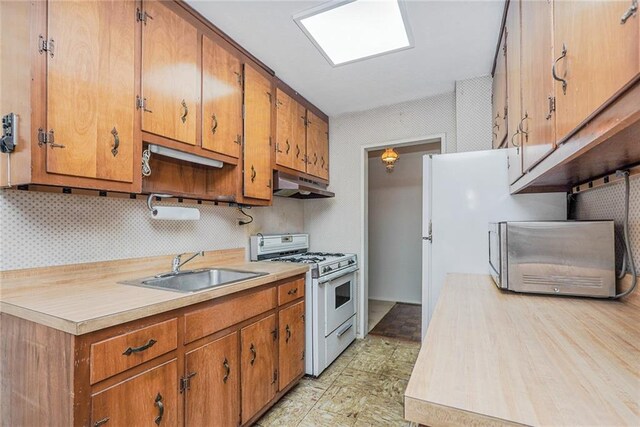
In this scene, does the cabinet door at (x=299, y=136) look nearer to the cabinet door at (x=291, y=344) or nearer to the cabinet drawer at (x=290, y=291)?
the cabinet drawer at (x=290, y=291)

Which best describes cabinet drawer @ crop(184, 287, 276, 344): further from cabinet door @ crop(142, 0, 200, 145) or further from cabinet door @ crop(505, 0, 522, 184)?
cabinet door @ crop(505, 0, 522, 184)

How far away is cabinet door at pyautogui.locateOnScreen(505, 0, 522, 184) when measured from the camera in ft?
4.75

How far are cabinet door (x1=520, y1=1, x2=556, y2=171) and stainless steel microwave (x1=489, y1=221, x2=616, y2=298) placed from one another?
0.38 metres

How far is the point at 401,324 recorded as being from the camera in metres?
3.69

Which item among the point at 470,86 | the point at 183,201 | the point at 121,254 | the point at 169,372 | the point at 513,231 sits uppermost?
the point at 470,86

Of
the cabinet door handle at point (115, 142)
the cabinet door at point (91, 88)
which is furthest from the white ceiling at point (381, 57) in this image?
the cabinet door handle at point (115, 142)

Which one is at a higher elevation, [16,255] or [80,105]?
[80,105]

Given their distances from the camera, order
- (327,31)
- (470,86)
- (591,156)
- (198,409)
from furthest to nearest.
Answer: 1. (470,86)
2. (327,31)
3. (198,409)
4. (591,156)

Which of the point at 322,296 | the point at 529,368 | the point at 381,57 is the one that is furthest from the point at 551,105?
the point at 322,296

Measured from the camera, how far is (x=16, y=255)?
53.6 inches

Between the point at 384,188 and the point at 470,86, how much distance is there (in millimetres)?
2366

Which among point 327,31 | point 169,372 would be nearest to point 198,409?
point 169,372

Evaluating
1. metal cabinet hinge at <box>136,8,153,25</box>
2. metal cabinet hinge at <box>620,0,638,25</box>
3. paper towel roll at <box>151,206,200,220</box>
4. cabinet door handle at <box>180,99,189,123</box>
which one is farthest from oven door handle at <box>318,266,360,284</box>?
metal cabinet hinge at <box>620,0,638,25</box>

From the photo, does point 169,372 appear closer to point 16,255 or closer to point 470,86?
point 16,255
